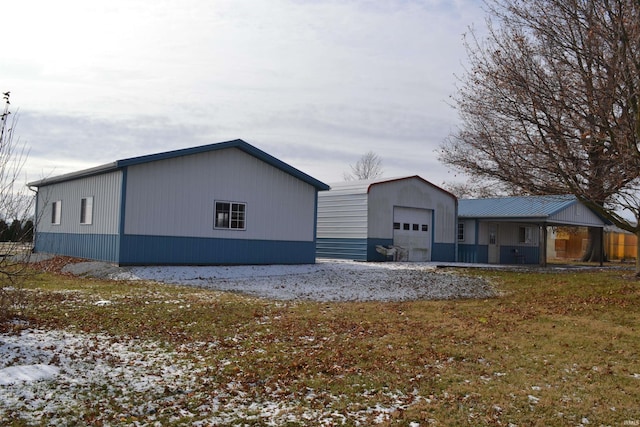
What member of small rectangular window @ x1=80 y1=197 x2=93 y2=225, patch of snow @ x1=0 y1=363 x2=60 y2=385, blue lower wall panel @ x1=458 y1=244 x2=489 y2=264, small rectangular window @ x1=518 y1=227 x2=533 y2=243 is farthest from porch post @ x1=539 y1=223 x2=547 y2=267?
patch of snow @ x1=0 y1=363 x2=60 y2=385

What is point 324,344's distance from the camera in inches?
322

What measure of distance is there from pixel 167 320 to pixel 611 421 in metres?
6.83

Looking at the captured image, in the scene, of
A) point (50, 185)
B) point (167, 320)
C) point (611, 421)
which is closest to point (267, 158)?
point (50, 185)

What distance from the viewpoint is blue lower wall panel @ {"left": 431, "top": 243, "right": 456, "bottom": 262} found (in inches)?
1173

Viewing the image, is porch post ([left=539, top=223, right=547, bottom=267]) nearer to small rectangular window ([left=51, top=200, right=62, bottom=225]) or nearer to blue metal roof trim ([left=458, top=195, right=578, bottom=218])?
blue metal roof trim ([left=458, top=195, right=578, bottom=218])

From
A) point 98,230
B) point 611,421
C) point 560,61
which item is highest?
point 560,61

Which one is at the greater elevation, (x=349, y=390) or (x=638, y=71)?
(x=638, y=71)

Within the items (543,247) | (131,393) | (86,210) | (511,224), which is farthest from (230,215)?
(511,224)

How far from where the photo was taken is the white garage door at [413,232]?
92.1ft

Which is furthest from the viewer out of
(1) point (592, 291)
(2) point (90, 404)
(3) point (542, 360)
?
(1) point (592, 291)

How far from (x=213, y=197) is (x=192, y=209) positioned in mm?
A: 939

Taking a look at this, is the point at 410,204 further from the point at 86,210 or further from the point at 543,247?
the point at 86,210

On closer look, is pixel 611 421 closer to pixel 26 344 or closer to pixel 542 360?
pixel 542 360

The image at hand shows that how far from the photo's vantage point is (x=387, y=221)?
89.9ft
